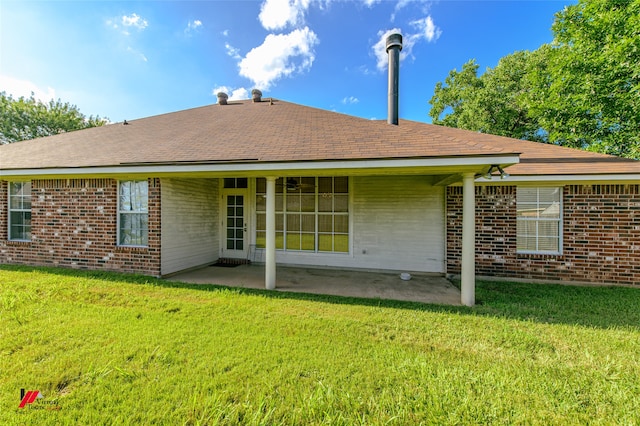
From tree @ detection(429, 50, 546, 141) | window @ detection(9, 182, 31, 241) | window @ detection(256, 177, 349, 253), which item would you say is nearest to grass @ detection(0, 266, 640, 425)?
window @ detection(256, 177, 349, 253)

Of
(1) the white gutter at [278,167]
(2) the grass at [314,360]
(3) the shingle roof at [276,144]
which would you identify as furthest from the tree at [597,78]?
(1) the white gutter at [278,167]

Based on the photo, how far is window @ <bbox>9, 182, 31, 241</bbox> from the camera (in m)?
7.56

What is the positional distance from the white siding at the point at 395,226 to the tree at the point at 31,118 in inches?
1181

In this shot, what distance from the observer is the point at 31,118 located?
2283 cm

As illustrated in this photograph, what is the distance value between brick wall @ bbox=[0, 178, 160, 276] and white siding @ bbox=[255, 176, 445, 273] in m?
4.47

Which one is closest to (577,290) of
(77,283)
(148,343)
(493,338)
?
(493,338)

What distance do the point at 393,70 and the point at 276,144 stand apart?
4412 millimetres

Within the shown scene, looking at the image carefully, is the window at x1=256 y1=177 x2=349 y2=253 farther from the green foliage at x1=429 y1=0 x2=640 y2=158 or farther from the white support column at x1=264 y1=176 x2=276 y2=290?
the green foliage at x1=429 y1=0 x2=640 y2=158

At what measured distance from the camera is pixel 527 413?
2223mm

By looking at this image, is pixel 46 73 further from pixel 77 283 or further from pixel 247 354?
pixel 247 354

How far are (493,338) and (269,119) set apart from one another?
8186 millimetres

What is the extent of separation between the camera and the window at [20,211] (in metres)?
7.56

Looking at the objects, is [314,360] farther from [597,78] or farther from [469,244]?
[597,78]

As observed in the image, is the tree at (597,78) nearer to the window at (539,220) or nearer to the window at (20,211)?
the window at (539,220)
